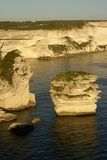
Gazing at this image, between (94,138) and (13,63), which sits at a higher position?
(13,63)

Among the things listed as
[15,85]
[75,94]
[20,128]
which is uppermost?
[15,85]

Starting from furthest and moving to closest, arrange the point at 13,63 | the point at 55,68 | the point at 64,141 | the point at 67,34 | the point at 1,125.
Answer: the point at 67,34, the point at 55,68, the point at 13,63, the point at 1,125, the point at 64,141

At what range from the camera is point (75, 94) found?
70.3 metres


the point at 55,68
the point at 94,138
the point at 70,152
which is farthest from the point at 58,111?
the point at 55,68

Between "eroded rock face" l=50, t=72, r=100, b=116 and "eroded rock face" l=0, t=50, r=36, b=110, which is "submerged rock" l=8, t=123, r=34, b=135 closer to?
"eroded rock face" l=50, t=72, r=100, b=116

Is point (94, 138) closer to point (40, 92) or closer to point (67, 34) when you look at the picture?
point (40, 92)

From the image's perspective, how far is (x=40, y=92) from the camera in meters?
93.6

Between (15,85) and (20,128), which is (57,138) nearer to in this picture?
(20,128)

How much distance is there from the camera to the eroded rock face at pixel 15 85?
78.9m

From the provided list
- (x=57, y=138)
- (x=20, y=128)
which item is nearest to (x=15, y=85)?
(x=20, y=128)

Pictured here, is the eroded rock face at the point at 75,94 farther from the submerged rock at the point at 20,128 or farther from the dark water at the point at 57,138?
the submerged rock at the point at 20,128

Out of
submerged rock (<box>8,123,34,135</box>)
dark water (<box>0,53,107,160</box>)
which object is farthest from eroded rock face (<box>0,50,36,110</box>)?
submerged rock (<box>8,123,34,135</box>)

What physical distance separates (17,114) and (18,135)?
1352cm

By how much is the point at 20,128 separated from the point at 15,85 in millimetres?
16560
